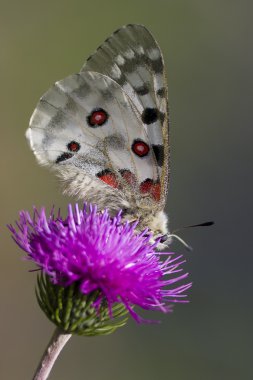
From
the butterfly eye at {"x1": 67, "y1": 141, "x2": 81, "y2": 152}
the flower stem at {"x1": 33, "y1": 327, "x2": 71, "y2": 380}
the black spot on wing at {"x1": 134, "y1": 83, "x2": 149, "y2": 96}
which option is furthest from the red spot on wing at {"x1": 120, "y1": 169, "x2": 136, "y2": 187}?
the flower stem at {"x1": 33, "y1": 327, "x2": 71, "y2": 380}

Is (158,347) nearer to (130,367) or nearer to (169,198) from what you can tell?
(130,367)

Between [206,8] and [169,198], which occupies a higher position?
[206,8]

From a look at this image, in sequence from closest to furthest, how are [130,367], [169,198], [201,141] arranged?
[130,367]
[169,198]
[201,141]

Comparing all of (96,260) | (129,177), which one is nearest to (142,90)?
(129,177)

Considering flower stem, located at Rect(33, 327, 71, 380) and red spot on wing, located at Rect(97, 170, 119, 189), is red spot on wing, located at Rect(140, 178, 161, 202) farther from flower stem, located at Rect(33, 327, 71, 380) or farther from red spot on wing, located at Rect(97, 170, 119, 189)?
flower stem, located at Rect(33, 327, 71, 380)

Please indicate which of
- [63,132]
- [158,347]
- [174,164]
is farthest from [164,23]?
[63,132]

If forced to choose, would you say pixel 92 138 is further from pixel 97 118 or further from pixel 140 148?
pixel 140 148
